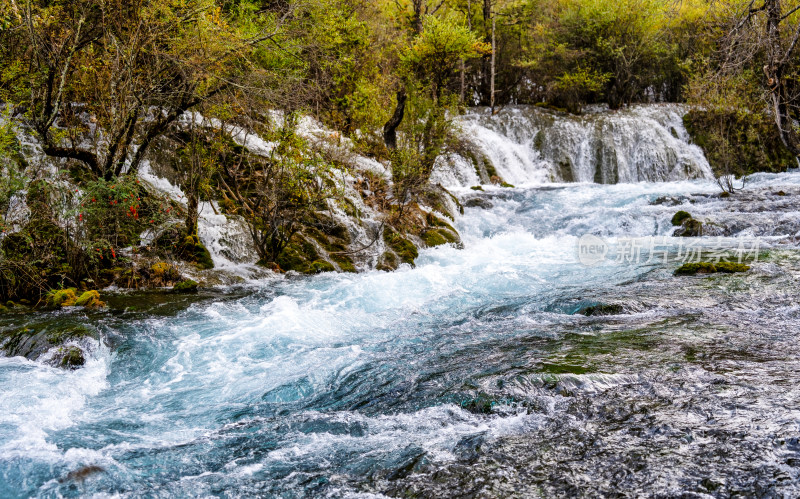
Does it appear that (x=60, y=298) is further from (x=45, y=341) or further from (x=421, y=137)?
(x=421, y=137)

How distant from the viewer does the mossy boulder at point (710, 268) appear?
8469mm

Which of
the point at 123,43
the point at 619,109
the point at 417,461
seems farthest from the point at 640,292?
the point at 619,109

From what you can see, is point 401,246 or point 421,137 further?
point 421,137

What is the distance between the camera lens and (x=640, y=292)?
7555mm

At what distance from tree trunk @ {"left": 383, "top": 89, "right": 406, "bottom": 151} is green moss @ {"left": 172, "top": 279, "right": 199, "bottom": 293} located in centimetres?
855

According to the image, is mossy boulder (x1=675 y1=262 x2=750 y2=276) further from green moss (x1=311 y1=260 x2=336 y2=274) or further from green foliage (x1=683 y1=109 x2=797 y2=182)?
green foliage (x1=683 y1=109 x2=797 y2=182)

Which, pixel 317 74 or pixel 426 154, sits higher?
pixel 317 74

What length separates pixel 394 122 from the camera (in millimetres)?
15945

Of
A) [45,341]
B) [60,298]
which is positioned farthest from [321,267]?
[45,341]

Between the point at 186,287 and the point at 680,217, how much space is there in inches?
471

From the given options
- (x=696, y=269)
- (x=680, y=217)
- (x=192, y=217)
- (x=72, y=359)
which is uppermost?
(x=192, y=217)

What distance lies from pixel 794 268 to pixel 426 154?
754cm

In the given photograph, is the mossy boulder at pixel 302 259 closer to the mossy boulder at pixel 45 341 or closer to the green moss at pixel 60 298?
the green moss at pixel 60 298

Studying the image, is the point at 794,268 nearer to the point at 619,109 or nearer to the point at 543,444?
the point at 543,444
